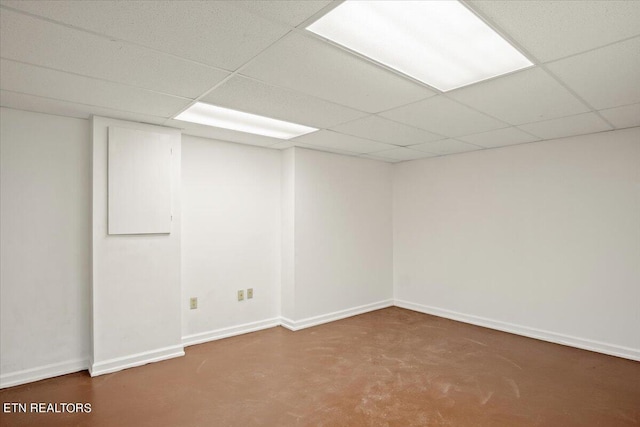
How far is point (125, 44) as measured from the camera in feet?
5.93

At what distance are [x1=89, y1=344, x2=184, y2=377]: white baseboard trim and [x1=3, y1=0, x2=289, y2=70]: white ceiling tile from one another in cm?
278

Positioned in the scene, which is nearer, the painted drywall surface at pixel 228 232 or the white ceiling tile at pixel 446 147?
the painted drywall surface at pixel 228 232

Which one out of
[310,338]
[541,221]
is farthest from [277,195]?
[541,221]

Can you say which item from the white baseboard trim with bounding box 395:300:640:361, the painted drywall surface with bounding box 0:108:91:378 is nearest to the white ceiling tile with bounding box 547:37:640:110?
the white baseboard trim with bounding box 395:300:640:361

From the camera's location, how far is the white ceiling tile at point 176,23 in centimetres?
148

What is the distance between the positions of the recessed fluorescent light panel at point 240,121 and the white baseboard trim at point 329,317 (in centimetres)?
230

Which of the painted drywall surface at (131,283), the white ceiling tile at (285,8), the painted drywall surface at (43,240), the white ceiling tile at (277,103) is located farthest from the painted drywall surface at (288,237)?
the white ceiling tile at (285,8)

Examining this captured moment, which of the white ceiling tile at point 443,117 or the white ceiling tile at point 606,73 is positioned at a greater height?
the white ceiling tile at point 606,73

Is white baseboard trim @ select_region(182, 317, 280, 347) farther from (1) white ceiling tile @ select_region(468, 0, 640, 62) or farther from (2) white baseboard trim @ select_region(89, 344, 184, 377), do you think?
(1) white ceiling tile @ select_region(468, 0, 640, 62)

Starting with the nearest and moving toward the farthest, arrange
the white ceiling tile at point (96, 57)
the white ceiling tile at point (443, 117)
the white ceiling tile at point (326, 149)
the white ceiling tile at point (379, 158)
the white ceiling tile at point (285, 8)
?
the white ceiling tile at point (285, 8), the white ceiling tile at point (96, 57), the white ceiling tile at point (443, 117), the white ceiling tile at point (326, 149), the white ceiling tile at point (379, 158)

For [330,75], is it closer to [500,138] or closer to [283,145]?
[283,145]

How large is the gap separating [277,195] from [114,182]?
1.94 metres

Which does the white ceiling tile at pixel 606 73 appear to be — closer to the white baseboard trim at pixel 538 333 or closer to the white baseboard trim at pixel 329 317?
the white baseboard trim at pixel 538 333

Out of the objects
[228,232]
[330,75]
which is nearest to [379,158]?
[228,232]
